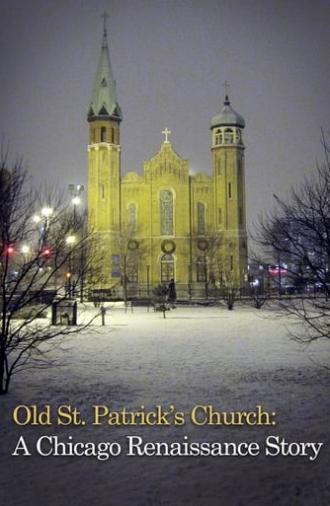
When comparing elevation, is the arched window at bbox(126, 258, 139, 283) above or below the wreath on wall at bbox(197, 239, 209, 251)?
below

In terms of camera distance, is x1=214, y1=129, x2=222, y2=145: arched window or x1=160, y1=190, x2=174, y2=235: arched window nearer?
x1=160, y1=190, x2=174, y2=235: arched window

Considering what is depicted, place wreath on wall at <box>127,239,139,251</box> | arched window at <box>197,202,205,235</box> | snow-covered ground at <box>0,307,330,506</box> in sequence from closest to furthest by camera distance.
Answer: snow-covered ground at <box>0,307,330,506</box>, wreath on wall at <box>127,239,139,251</box>, arched window at <box>197,202,205,235</box>

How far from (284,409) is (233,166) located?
50.4 meters

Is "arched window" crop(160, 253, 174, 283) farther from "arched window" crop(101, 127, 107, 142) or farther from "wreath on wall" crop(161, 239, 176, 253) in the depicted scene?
"arched window" crop(101, 127, 107, 142)

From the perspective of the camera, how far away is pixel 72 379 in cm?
1072

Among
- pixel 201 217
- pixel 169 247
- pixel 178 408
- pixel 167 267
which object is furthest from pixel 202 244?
pixel 178 408

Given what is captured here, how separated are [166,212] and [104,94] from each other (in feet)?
48.0

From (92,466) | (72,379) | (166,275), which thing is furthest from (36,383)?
(166,275)

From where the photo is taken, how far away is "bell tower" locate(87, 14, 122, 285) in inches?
2192

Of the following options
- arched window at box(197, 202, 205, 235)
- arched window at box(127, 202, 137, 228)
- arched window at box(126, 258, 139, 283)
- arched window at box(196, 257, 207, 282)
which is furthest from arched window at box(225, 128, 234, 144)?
arched window at box(126, 258, 139, 283)

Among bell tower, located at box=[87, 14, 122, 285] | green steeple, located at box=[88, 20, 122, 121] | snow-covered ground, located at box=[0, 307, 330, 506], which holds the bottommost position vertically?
snow-covered ground, located at box=[0, 307, 330, 506]

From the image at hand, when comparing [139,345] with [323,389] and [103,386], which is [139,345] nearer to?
[103,386]

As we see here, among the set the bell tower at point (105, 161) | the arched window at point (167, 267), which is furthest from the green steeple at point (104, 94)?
the arched window at point (167, 267)

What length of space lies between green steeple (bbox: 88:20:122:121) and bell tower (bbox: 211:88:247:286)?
35.5ft
